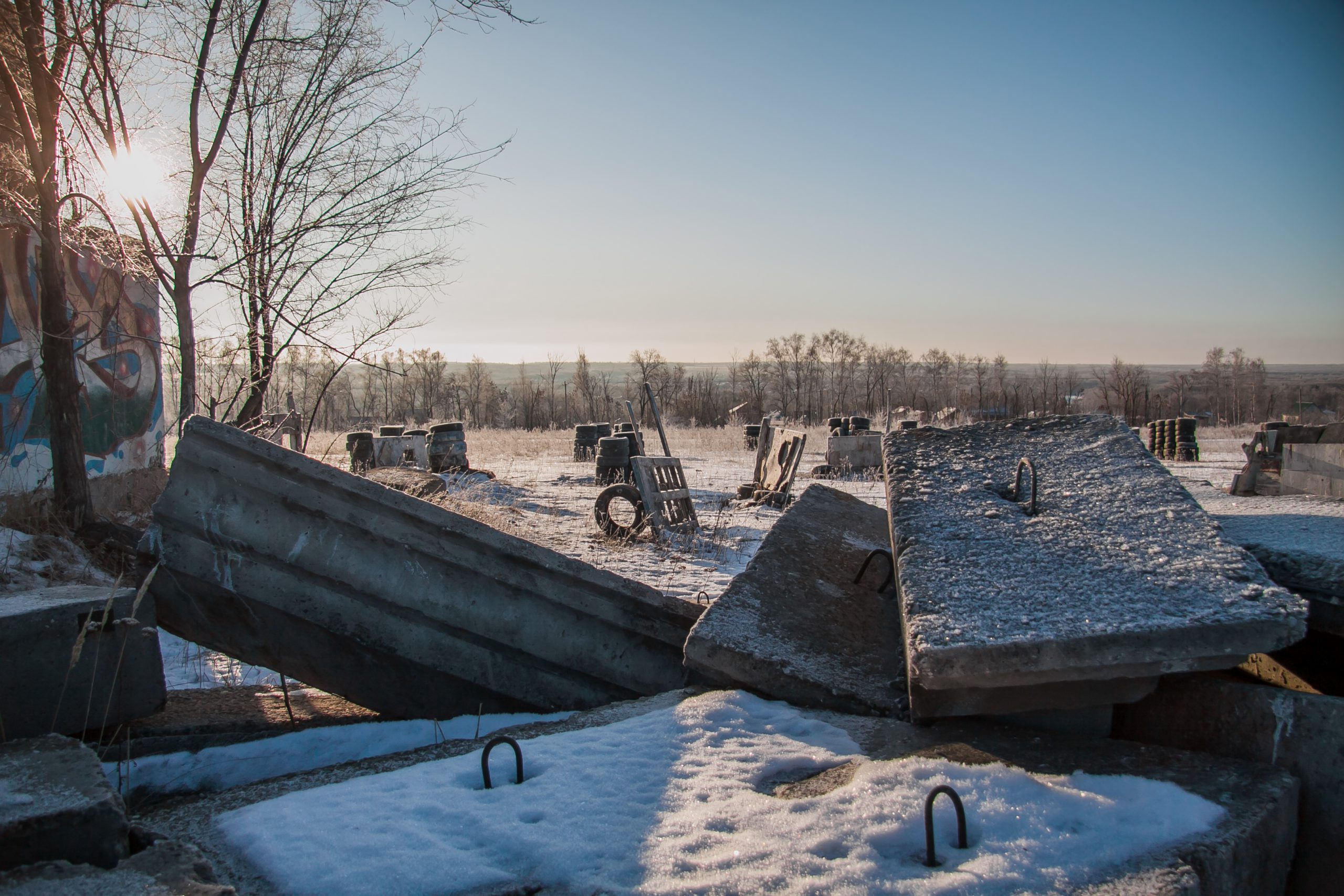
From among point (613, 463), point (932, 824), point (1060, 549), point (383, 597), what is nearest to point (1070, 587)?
point (1060, 549)

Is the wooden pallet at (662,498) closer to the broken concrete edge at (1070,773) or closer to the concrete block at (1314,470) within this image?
the concrete block at (1314,470)

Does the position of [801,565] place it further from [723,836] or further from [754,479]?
[754,479]

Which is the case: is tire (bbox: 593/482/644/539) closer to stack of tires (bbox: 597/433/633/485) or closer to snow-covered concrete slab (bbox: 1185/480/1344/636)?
stack of tires (bbox: 597/433/633/485)

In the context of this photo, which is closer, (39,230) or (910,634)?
(910,634)

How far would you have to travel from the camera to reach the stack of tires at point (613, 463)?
12.9 meters

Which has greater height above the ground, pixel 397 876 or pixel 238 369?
pixel 238 369

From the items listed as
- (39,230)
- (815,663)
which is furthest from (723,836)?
(39,230)

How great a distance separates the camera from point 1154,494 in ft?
8.71

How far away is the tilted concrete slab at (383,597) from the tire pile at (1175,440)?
59.2 feet

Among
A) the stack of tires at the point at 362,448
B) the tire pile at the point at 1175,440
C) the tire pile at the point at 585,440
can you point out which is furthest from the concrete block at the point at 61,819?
the tire pile at the point at 1175,440

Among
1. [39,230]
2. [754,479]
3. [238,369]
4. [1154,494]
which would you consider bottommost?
[754,479]

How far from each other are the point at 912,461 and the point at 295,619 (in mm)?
2577

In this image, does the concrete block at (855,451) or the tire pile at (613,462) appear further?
the concrete block at (855,451)

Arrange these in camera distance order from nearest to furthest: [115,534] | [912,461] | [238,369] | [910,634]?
[910,634], [912,461], [115,534], [238,369]
